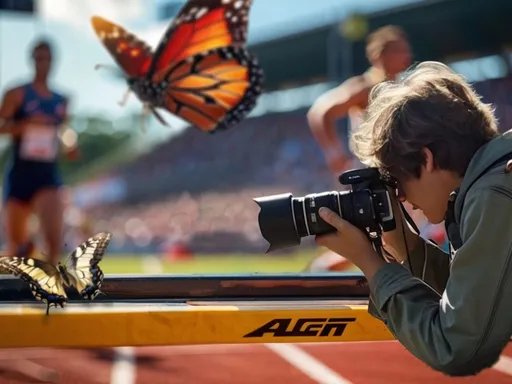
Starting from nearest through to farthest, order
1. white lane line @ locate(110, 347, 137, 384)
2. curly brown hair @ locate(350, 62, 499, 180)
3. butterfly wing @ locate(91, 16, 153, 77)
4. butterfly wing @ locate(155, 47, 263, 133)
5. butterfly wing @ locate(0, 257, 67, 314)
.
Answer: curly brown hair @ locate(350, 62, 499, 180) < butterfly wing @ locate(0, 257, 67, 314) < white lane line @ locate(110, 347, 137, 384) < butterfly wing @ locate(91, 16, 153, 77) < butterfly wing @ locate(155, 47, 263, 133)

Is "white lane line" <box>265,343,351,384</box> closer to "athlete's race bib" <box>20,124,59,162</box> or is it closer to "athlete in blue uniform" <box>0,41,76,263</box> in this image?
"athlete in blue uniform" <box>0,41,76,263</box>

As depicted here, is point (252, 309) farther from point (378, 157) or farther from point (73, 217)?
point (73, 217)

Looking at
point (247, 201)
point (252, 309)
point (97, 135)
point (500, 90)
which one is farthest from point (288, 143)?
point (97, 135)

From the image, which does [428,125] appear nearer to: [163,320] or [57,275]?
[163,320]

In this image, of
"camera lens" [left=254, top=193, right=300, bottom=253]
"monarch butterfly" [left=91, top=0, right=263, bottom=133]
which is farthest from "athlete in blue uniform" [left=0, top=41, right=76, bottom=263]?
"camera lens" [left=254, top=193, right=300, bottom=253]

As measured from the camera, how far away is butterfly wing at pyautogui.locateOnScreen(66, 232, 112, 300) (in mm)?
2395

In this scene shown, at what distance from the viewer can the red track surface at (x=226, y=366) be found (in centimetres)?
331

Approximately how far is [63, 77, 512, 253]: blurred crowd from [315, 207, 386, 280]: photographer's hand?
70.5 ft

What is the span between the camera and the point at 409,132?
1637 mm

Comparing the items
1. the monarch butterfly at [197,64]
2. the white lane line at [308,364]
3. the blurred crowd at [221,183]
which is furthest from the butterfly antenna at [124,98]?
the blurred crowd at [221,183]

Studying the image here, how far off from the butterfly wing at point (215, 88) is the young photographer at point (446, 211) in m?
2.19

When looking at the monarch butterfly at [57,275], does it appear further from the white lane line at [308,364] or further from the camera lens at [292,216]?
the white lane line at [308,364]

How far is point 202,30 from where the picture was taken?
12.8 ft

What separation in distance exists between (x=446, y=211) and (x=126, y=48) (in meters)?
2.47
